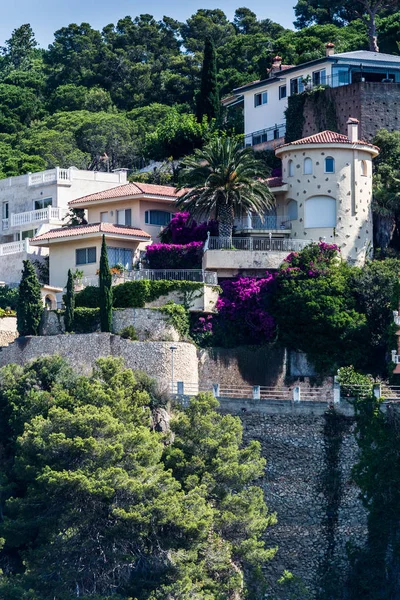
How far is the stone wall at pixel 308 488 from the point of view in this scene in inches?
2544

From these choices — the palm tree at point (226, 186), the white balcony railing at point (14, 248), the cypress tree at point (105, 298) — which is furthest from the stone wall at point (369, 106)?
the cypress tree at point (105, 298)

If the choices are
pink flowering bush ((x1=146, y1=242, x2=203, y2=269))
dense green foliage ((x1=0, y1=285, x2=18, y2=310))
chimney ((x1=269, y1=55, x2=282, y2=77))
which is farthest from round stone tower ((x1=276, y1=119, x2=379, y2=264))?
dense green foliage ((x1=0, y1=285, x2=18, y2=310))

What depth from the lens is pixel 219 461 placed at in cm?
6375

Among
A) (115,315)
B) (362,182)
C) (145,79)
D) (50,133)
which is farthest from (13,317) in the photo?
(145,79)

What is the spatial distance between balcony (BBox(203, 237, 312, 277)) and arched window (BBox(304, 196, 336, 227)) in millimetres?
1190

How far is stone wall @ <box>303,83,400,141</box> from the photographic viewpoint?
83500 mm

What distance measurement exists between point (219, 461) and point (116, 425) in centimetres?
394

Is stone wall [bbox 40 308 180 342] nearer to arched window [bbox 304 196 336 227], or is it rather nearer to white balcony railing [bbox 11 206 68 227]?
arched window [bbox 304 196 336 227]

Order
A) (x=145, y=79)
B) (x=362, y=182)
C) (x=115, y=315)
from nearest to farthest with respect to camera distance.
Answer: (x=115, y=315) < (x=362, y=182) < (x=145, y=79)

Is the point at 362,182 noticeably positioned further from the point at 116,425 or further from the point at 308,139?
the point at 116,425

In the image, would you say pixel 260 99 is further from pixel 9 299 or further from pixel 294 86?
pixel 9 299

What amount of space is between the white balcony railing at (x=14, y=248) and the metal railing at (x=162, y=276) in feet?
20.4

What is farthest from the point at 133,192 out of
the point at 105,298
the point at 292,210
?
the point at 105,298

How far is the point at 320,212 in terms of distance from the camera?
78.8m
